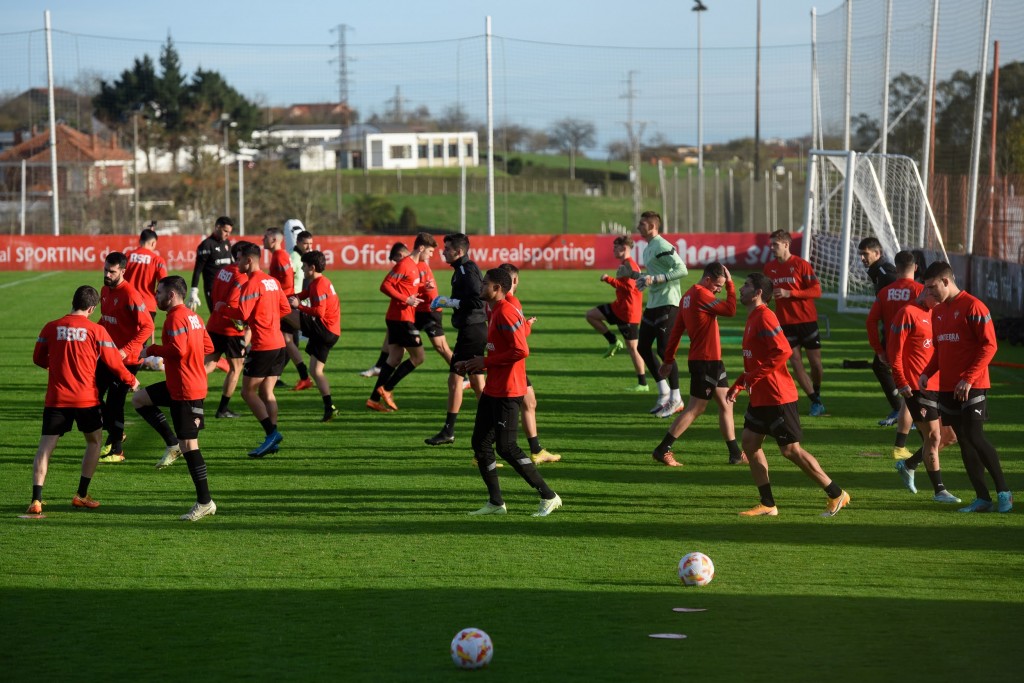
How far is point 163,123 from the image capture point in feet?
205

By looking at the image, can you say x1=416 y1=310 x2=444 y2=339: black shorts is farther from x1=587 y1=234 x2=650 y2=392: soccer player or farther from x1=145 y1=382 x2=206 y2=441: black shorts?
x1=145 y1=382 x2=206 y2=441: black shorts

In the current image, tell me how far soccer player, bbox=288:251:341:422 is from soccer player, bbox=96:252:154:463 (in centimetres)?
241

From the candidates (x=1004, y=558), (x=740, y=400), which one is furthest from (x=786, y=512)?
(x=740, y=400)

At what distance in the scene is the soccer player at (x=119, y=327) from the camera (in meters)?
10.9

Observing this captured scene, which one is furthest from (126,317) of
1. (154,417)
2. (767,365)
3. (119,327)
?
(767,365)

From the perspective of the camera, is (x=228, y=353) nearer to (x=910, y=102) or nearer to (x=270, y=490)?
(x=270, y=490)

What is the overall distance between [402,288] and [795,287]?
4.38 m

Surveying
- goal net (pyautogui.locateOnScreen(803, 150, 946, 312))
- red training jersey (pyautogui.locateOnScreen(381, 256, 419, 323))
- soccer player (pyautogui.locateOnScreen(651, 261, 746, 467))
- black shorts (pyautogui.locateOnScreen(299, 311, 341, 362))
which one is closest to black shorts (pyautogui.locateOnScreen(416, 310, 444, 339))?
red training jersey (pyautogui.locateOnScreen(381, 256, 419, 323))

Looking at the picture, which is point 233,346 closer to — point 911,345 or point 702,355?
point 702,355

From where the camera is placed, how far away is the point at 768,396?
29.3ft

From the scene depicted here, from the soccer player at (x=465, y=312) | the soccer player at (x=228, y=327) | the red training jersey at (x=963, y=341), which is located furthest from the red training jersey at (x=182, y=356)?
the red training jersey at (x=963, y=341)

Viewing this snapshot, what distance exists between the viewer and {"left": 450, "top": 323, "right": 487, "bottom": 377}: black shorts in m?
11.8

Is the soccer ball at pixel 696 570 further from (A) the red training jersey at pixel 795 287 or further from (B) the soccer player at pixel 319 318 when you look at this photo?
(B) the soccer player at pixel 319 318

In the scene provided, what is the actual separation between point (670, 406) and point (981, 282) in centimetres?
1263
